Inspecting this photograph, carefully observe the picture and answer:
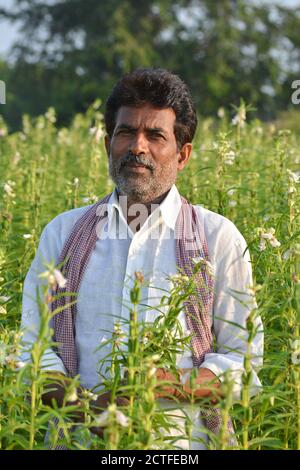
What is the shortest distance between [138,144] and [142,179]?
5.4 inches

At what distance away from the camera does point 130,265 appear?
313cm

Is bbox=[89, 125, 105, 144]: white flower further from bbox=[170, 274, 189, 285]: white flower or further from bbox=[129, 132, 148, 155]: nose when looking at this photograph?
bbox=[170, 274, 189, 285]: white flower

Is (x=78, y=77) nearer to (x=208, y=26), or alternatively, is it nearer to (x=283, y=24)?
(x=208, y=26)

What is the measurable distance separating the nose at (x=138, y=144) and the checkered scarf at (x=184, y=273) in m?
0.27

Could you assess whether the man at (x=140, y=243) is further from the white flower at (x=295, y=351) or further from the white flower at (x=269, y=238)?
the white flower at (x=295, y=351)

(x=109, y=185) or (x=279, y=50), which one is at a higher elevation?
(x=279, y=50)

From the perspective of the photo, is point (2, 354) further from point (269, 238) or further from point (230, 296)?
point (269, 238)

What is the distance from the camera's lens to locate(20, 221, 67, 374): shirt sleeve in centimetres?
296

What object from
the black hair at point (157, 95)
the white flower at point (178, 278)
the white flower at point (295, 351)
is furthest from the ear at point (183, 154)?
the white flower at point (295, 351)

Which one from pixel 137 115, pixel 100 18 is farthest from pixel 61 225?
pixel 100 18

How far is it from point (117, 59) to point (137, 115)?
21.7 meters

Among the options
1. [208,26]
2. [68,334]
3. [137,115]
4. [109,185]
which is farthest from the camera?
[208,26]

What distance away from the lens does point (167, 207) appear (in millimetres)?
3252

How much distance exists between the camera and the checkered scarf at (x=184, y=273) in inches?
118
